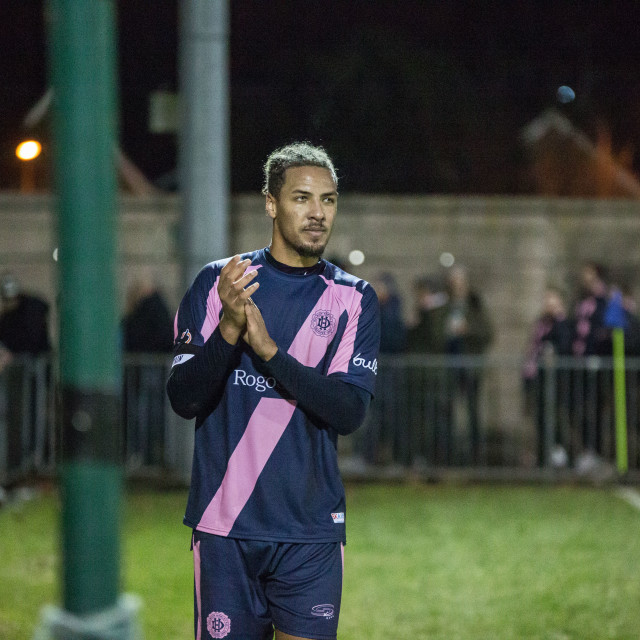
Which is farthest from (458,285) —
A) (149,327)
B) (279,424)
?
(279,424)

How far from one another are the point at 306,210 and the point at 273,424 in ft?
2.27

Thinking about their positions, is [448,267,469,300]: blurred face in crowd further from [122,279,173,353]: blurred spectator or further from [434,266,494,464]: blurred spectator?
[122,279,173,353]: blurred spectator

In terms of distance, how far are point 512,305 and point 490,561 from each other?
271 inches

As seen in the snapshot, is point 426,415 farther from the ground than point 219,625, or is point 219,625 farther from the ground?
point 219,625

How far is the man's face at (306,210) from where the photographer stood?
3545 millimetres

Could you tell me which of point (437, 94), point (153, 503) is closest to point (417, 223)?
point (153, 503)

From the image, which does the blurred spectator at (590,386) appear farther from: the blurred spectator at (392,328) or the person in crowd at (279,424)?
the person in crowd at (279,424)

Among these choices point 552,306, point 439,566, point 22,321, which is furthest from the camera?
point 552,306

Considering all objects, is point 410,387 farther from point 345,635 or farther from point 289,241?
point 289,241

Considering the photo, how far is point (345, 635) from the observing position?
6.07 metres

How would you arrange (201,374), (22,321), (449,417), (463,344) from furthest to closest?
(463,344) < (449,417) < (22,321) < (201,374)

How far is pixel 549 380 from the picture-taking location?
12.1 m

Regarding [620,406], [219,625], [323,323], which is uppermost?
[323,323]

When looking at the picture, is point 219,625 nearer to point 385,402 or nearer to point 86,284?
point 86,284
